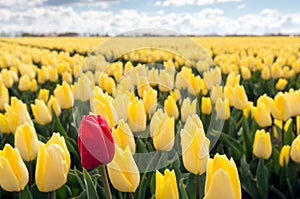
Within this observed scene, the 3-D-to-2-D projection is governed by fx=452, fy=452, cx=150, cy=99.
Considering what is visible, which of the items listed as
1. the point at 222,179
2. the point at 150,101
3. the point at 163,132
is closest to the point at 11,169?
the point at 163,132

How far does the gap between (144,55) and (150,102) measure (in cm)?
596

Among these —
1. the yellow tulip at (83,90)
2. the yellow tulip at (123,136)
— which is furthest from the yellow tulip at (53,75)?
the yellow tulip at (123,136)

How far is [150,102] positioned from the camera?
8.21 feet

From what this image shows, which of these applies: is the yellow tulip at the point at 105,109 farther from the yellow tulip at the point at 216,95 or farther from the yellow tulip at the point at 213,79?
the yellow tulip at the point at 213,79

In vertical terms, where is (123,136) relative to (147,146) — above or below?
above

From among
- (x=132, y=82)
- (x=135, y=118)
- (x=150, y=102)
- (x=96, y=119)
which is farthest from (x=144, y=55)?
(x=96, y=119)

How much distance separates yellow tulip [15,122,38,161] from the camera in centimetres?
185

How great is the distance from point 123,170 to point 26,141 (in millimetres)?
610

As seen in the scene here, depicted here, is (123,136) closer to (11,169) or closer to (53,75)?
(11,169)

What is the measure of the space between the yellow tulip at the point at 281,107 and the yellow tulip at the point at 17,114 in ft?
4.34

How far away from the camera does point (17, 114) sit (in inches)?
92.4

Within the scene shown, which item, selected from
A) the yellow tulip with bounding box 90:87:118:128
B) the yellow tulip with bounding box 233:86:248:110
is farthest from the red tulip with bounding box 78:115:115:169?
the yellow tulip with bounding box 233:86:248:110

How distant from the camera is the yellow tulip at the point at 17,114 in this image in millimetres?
2332

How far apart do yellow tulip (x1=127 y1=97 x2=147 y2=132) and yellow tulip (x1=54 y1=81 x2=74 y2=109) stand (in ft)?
3.46
